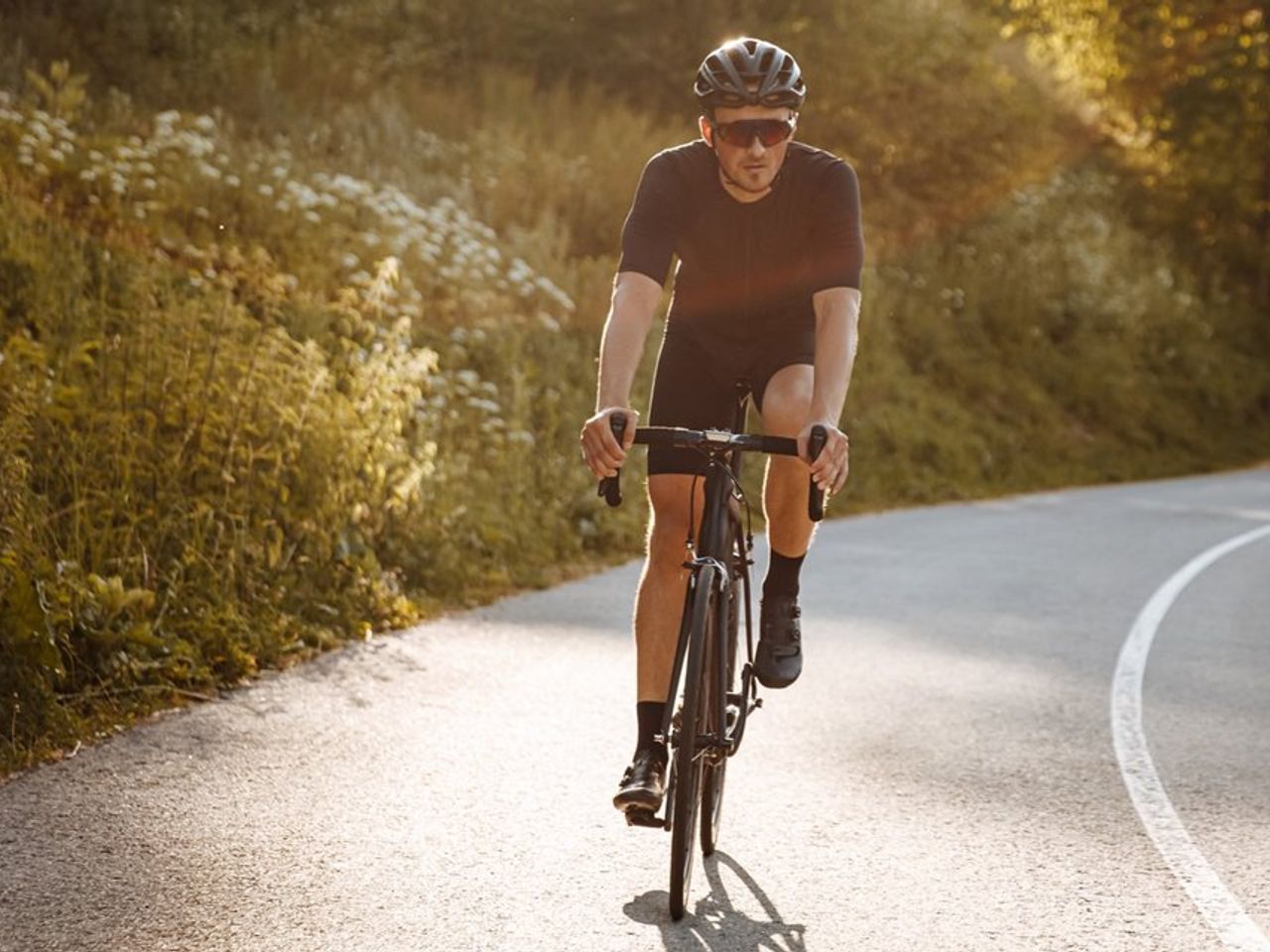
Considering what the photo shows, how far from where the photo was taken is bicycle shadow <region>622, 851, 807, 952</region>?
4637mm

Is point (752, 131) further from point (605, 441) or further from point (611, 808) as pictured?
point (611, 808)

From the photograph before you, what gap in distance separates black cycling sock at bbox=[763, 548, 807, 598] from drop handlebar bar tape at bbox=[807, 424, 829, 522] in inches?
10.0

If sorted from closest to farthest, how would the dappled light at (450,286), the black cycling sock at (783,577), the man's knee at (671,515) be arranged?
the man's knee at (671,515) → the black cycling sock at (783,577) → the dappled light at (450,286)

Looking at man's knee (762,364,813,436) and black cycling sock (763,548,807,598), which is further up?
man's knee (762,364,813,436)

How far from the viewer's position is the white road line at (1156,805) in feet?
16.0

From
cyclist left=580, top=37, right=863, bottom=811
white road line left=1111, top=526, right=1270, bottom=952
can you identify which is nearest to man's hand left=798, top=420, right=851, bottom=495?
cyclist left=580, top=37, right=863, bottom=811

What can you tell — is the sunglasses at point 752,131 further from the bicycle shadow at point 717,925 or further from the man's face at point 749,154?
the bicycle shadow at point 717,925

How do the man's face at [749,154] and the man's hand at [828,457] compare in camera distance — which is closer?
the man's hand at [828,457]

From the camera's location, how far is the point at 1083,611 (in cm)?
1104

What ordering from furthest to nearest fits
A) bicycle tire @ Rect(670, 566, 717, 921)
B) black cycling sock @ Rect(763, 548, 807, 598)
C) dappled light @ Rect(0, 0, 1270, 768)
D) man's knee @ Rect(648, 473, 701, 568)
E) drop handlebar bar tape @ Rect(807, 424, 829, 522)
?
dappled light @ Rect(0, 0, 1270, 768) → black cycling sock @ Rect(763, 548, 807, 598) → man's knee @ Rect(648, 473, 701, 568) → bicycle tire @ Rect(670, 566, 717, 921) → drop handlebar bar tape @ Rect(807, 424, 829, 522)

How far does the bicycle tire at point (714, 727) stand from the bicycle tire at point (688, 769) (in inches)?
5.4

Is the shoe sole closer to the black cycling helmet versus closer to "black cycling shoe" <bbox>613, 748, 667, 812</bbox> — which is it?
"black cycling shoe" <bbox>613, 748, 667, 812</bbox>

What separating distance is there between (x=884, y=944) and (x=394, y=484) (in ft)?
19.0

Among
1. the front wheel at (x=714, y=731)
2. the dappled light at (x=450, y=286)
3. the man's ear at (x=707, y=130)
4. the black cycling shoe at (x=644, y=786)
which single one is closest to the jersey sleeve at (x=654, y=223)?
the man's ear at (x=707, y=130)
